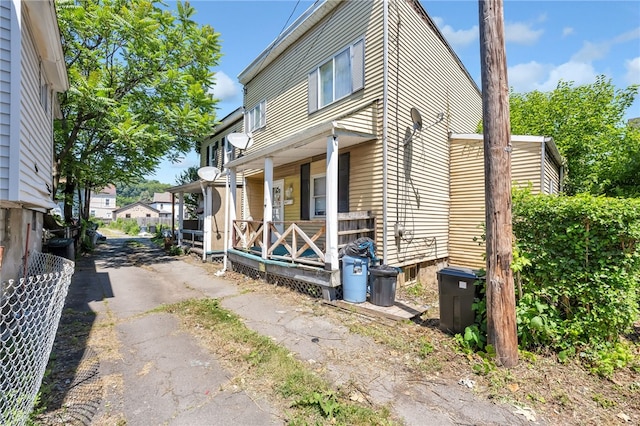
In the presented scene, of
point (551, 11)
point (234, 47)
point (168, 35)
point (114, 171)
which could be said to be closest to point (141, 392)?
point (234, 47)

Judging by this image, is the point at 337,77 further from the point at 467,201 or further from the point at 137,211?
the point at 137,211

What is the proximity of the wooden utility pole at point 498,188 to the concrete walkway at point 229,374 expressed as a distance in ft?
3.16

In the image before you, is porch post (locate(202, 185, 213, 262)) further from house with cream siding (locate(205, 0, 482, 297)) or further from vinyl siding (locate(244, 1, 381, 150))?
vinyl siding (locate(244, 1, 381, 150))

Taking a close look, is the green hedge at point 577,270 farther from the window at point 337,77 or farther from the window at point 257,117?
the window at point 257,117

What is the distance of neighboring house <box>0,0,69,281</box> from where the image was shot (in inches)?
157

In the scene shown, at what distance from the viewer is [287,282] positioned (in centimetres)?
732

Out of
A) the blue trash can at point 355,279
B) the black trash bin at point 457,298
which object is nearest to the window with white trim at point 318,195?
the blue trash can at point 355,279

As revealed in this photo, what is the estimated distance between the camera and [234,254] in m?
9.39

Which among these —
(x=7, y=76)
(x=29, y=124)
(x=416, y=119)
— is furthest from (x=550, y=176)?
(x=29, y=124)

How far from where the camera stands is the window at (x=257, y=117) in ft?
40.0

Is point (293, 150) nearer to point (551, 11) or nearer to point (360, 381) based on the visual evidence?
point (360, 381)

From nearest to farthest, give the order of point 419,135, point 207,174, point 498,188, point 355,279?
point 498,188 → point 355,279 → point 419,135 → point 207,174

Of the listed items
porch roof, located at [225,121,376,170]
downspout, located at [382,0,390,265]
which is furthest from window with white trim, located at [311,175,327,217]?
downspout, located at [382,0,390,265]

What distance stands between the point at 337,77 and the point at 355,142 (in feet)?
8.10
